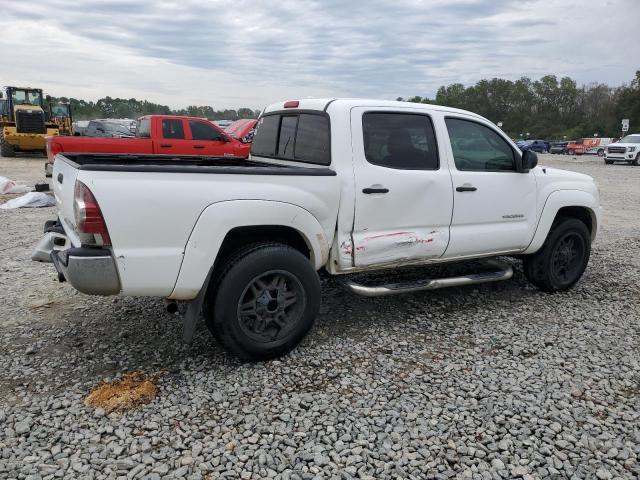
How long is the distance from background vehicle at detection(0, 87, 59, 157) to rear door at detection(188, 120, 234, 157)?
12.0m

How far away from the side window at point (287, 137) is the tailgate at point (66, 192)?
1.82m

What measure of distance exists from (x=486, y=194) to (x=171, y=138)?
1059cm

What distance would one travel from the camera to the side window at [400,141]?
427 centimetres

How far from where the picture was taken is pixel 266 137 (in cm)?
518

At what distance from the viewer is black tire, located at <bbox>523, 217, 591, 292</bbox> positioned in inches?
215

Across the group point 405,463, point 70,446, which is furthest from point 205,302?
point 405,463

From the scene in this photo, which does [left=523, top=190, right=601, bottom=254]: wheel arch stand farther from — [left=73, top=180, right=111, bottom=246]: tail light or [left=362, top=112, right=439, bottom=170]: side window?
[left=73, top=180, right=111, bottom=246]: tail light

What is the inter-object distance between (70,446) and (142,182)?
5.05ft

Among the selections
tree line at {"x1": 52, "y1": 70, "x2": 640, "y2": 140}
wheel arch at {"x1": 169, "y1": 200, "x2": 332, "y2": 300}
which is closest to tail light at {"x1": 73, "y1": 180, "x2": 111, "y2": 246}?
wheel arch at {"x1": 169, "y1": 200, "x2": 332, "y2": 300}

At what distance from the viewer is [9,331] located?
4312mm

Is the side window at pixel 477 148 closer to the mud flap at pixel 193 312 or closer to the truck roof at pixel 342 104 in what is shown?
the truck roof at pixel 342 104

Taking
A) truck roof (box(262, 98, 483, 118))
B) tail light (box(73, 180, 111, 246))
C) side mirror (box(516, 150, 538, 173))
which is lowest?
tail light (box(73, 180, 111, 246))

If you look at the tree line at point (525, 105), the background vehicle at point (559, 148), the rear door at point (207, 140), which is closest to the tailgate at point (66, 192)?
the rear door at point (207, 140)

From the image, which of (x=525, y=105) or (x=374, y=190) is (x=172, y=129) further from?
(x=525, y=105)
